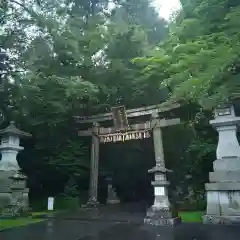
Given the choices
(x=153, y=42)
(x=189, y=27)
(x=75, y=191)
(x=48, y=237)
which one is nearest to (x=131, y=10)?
(x=153, y=42)

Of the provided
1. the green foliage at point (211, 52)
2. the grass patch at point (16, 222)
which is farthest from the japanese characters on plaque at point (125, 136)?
the grass patch at point (16, 222)

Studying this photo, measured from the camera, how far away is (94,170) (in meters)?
17.6

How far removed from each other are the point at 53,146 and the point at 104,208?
192 inches

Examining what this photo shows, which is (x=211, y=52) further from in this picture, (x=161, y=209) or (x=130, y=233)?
(x=130, y=233)

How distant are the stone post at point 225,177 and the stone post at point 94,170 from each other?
23.6 ft

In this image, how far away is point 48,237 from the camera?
8.98 m

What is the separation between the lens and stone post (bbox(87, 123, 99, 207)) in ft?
55.7

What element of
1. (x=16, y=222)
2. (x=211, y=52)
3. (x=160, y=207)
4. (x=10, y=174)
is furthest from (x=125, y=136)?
(x=211, y=52)

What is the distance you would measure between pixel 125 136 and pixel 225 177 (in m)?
7.04

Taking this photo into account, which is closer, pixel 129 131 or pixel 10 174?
pixel 10 174

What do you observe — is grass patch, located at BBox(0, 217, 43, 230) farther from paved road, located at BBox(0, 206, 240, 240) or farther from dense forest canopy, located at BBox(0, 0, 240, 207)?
dense forest canopy, located at BBox(0, 0, 240, 207)

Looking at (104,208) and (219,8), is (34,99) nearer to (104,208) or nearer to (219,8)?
(104,208)

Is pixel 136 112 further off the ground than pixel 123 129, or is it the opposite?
pixel 136 112

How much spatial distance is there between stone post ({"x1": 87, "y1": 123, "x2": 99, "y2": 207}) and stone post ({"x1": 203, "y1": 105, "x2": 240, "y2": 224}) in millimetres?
7204
